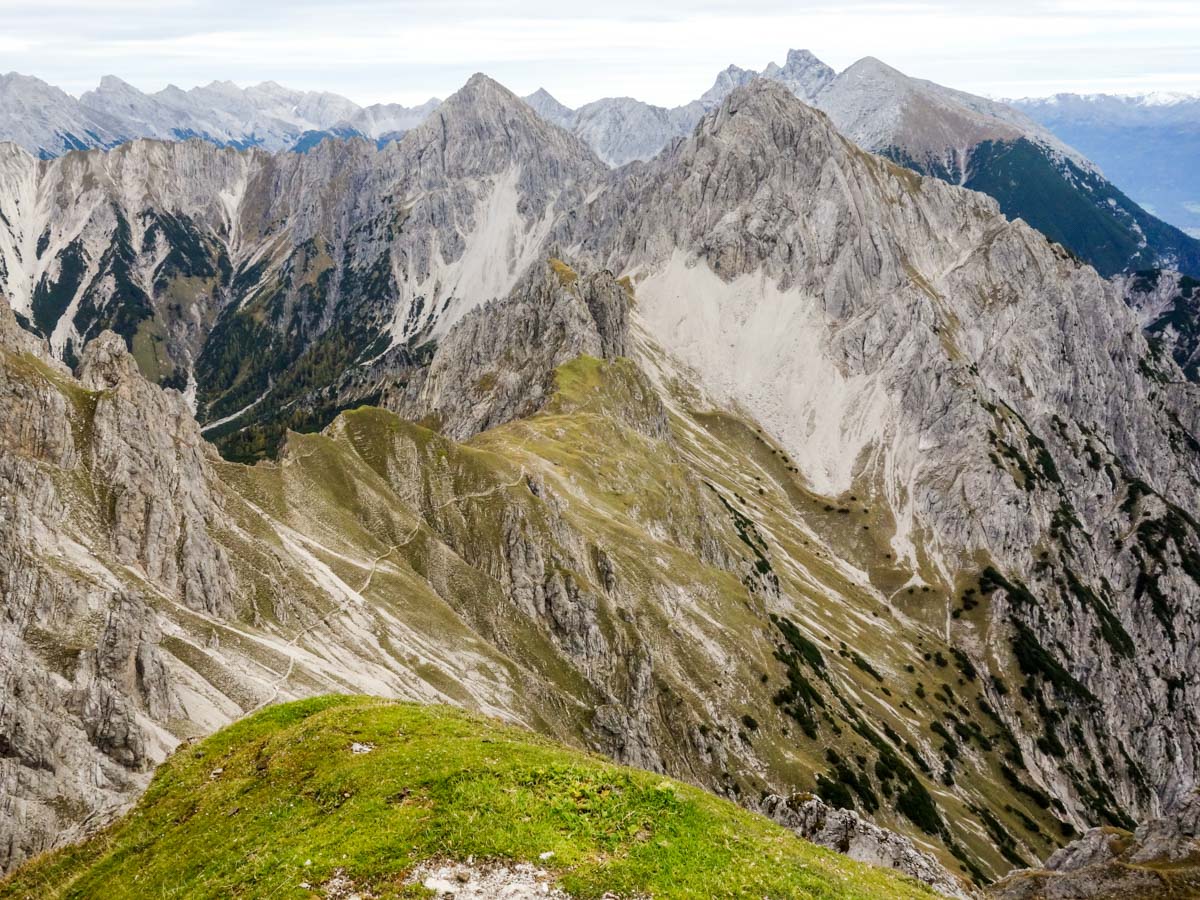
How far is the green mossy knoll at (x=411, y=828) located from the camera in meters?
26.0

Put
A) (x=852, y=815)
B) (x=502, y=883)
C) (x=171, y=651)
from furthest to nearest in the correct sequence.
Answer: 1. (x=171, y=651)
2. (x=852, y=815)
3. (x=502, y=883)

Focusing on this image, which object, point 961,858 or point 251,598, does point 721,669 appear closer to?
point 961,858

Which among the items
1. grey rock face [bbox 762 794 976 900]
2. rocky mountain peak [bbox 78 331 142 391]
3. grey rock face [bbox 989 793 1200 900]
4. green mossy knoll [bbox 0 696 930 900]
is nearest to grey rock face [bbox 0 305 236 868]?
rocky mountain peak [bbox 78 331 142 391]

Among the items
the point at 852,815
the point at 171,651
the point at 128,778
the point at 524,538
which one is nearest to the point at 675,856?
the point at 852,815

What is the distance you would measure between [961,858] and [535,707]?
258 ft

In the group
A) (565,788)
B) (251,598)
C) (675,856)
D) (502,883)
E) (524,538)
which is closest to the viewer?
A: (502,883)

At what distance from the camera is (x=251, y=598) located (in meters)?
82.3

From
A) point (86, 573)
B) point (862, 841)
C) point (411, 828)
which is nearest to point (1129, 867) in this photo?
point (862, 841)

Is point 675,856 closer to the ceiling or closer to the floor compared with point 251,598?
closer to the ceiling

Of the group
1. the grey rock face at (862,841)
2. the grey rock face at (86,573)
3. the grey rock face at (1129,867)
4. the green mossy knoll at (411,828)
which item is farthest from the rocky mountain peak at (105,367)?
the grey rock face at (1129,867)

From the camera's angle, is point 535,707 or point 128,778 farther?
point 535,707

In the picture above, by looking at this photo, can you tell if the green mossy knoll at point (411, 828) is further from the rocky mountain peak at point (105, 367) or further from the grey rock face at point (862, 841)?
the rocky mountain peak at point (105, 367)

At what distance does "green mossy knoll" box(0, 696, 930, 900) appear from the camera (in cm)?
2600

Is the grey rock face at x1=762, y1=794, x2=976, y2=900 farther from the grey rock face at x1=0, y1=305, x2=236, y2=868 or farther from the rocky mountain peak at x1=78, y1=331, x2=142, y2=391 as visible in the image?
the rocky mountain peak at x1=78, y1=331, x2=142, y2=391
